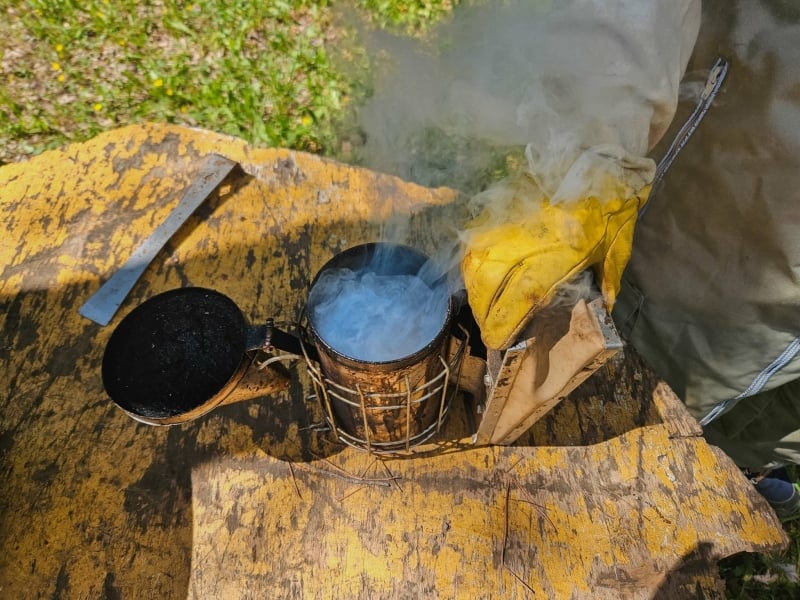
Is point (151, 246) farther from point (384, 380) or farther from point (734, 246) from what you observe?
point (734, 246)

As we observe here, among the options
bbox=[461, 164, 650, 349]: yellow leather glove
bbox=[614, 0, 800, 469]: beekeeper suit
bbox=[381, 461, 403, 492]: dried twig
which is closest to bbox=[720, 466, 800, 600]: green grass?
bbox=[614, 0, 800, 469]: beekeeper suit

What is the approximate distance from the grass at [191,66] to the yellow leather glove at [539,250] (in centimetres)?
222

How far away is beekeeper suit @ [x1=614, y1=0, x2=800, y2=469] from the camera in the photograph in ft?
4.47

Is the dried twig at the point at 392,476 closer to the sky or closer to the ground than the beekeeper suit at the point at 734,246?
closer to the ground

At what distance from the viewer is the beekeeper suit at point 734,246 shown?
1.36m

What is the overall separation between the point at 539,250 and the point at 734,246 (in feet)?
2.66

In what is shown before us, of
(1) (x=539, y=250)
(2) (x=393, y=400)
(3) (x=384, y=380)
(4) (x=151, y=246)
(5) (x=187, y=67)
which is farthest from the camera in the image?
(5) (x=187, y=67)

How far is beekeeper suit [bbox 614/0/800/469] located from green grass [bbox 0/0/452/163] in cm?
211

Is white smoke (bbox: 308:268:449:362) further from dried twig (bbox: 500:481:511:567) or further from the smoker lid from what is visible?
dried twig (bbox: 500:481:511:567)

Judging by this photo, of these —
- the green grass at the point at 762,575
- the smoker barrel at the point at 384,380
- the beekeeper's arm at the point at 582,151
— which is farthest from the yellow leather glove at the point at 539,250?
the green grass at the point at 762,575

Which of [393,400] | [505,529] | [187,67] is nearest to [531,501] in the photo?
[505,529]

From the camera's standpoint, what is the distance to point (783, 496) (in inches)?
98.5

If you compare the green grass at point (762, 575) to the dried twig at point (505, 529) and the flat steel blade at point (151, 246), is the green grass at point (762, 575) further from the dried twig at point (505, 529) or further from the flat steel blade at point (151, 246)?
the flat steel blade at point (151, 246)

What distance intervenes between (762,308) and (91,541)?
2.13 meters
